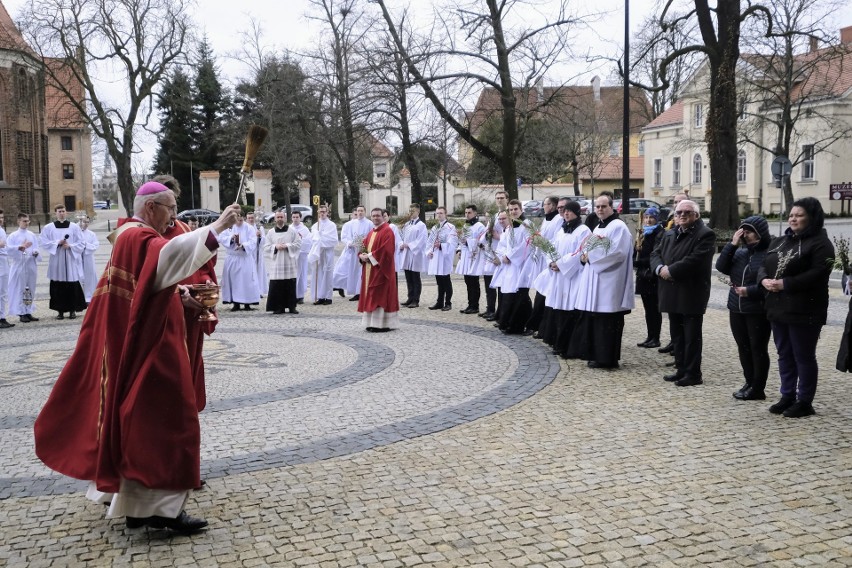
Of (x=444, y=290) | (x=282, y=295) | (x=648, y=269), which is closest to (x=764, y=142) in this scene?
(x=444, y=290)

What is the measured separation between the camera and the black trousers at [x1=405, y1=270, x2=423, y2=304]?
1620cm

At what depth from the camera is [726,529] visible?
15.6ft

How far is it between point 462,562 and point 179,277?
2155 mm

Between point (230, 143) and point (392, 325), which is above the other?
point (230, 143)

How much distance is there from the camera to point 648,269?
35.4 feet

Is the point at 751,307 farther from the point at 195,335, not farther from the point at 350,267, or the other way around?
the point at 350,267

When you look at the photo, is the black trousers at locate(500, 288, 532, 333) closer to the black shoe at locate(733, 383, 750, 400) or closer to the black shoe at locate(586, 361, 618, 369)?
the black shoe at locate(586, 361, 618, 369)

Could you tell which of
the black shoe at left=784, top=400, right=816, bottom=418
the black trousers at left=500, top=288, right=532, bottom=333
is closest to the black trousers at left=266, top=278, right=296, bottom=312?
the black trousers at left=500, top=288, right=532, bottom=333

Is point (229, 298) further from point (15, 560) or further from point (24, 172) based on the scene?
point (24, 172)

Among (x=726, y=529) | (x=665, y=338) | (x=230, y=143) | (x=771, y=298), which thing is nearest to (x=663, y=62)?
(x=665, y=338)

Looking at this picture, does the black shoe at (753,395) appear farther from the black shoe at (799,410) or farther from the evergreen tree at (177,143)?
the evergreen tree at (177,143)

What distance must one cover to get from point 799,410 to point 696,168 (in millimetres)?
54623

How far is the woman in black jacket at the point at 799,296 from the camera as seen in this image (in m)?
6.98

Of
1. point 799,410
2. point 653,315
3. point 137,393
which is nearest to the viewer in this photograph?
point 137,393
